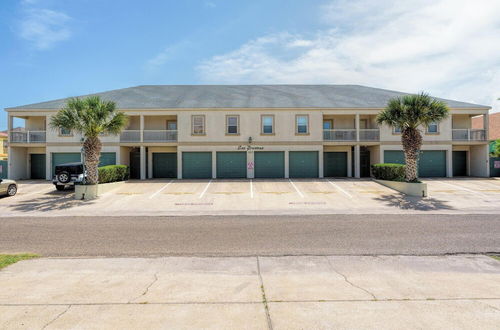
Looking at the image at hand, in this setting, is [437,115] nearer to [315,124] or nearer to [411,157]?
[411,157]

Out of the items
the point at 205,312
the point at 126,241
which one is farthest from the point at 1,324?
the point at 126,241

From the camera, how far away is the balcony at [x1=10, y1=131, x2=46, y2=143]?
24375mm

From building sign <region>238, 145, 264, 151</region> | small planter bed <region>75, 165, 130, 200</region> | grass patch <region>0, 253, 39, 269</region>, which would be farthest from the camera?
building sign <region>238, 145, 264, 151</region>

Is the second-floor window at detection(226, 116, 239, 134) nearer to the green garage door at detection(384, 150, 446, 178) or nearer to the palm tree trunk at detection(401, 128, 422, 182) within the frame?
the palm tree trunk at detection(401, 128, 422, 182)

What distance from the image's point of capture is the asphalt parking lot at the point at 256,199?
13812mm

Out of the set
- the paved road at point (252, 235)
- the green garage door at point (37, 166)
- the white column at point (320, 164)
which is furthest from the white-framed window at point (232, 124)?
the green garage door at point (37, 166)

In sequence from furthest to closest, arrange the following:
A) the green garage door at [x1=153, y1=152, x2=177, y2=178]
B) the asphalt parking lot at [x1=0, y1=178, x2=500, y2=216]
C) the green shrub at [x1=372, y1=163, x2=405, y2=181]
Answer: the green garage door at [x1=153, y1=152, x2=177, y2=178] < the green shrub at [x1=372, y1=163, x2=405, y2=181] < the asphalt parking lot at [x1=0, y1=178, x2=500, y2=216]

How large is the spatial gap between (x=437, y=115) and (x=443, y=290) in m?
15.7

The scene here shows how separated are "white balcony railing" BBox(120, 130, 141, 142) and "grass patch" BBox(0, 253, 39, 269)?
18425mm

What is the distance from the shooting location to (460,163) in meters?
26.7

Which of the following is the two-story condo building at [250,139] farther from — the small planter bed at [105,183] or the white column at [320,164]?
the small planter bed at [105,183]

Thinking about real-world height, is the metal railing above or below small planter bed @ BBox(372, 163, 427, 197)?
above

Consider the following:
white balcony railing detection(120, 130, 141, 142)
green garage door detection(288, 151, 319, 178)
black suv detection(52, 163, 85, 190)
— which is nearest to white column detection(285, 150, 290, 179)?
green garage door detection(288, 151, 319, 178)

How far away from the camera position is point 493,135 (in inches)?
1366
